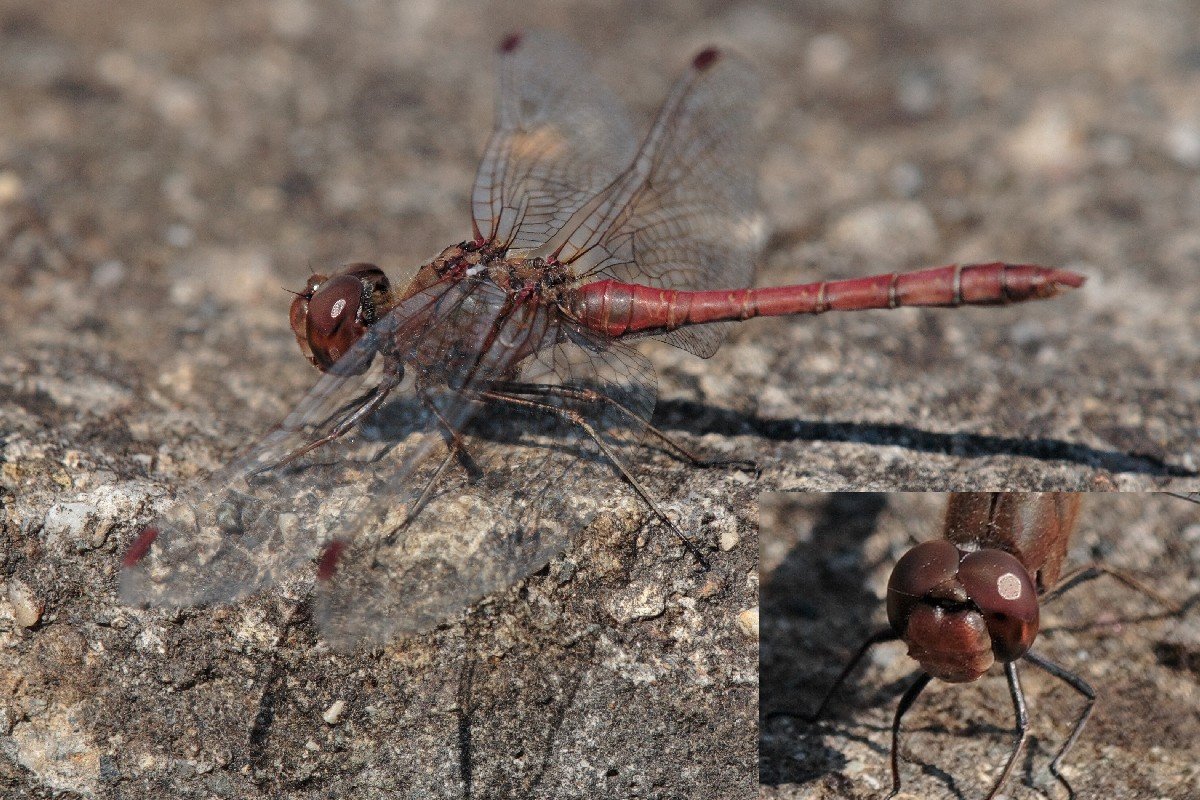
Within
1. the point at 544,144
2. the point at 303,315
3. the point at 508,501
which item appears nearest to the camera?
the point at 508,501

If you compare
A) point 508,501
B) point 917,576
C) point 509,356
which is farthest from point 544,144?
point 917,576

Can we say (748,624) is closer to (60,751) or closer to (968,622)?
(968,622)

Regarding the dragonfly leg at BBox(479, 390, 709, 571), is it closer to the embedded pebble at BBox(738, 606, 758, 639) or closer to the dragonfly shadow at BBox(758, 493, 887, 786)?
the embedded pebble at BBox(738, 606, 758, 639)

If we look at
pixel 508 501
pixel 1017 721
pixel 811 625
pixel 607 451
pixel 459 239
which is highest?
pixel 459 239

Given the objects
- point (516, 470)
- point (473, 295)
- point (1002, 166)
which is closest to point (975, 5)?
point (1002, 166)

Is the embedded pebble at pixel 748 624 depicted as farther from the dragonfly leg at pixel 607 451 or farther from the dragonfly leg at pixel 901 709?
the dragonfly leg at pixel 901 709

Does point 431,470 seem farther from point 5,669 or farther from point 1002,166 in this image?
point 1002,166

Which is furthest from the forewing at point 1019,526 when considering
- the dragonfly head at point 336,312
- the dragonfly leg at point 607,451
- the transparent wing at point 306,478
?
the dragonfly head at point 336,312
